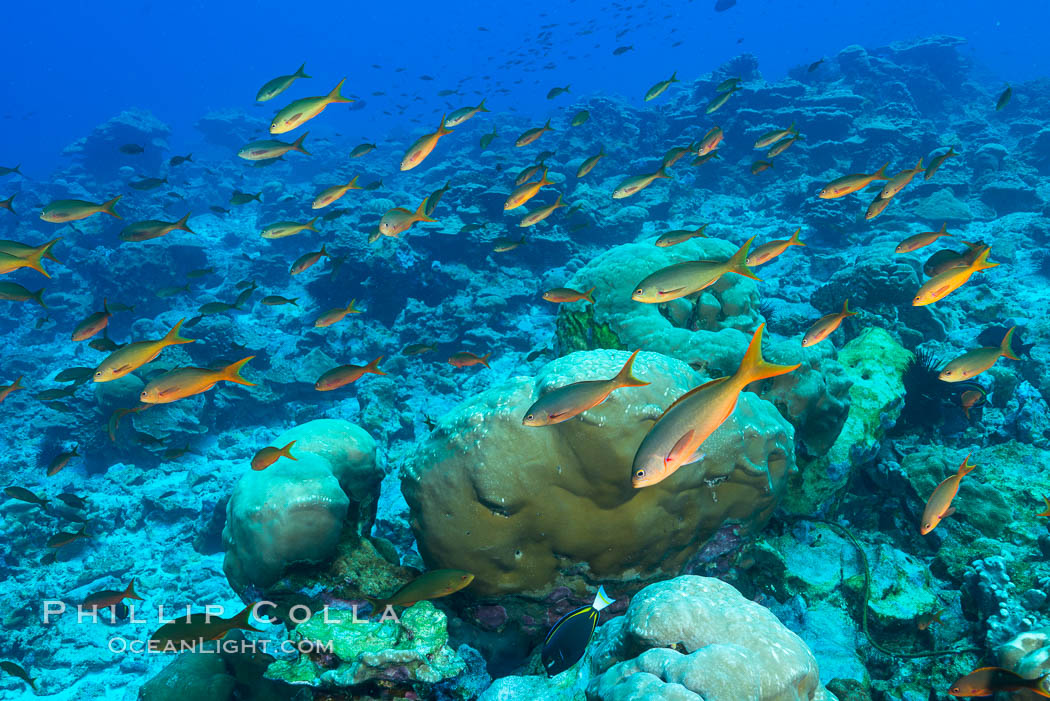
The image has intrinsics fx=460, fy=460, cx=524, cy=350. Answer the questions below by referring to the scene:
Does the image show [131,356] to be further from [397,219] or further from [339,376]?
[397,219]

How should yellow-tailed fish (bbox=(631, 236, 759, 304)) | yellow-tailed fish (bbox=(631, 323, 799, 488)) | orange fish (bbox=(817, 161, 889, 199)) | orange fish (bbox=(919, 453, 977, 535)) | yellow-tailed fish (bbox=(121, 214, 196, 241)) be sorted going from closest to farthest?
1. yellow-tailed fish (bbox=(631, 323, 799, 488))
2. orange fish (bbox=(919, 453, 977, 535))
3. yellow-tailed fish (bbox=(631, 236, 759, 304))
4. orange fish (bbox=(817, 161, 889, 199))
5. yellow-tailed fish (bbox=(121, 214, 196, 241))

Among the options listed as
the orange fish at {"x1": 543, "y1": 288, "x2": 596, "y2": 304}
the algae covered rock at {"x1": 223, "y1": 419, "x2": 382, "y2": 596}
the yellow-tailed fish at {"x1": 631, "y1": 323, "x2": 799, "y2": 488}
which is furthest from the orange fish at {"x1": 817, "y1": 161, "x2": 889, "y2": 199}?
the algae covered rock at {"x1": 223, "y1": 419, "x2": 382, "y2": 596}

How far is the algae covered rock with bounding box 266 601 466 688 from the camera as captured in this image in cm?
281

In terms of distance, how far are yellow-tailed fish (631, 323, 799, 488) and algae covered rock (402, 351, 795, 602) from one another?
1.38 metres

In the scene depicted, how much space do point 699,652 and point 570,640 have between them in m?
1.11

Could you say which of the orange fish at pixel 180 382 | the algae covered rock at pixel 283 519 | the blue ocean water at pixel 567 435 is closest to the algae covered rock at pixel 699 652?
the blue ocean water at pixel 567 435

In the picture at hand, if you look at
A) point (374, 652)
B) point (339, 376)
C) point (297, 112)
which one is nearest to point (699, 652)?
point (374, 652)

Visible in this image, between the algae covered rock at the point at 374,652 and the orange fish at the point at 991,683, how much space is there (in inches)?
106

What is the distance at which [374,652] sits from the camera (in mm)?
2834

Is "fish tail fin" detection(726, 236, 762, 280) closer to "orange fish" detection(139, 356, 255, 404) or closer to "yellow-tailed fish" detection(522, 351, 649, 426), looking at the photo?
"yellow-tailed fish" detection(522, 351, 649, 426)

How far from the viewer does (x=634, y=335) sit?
527 cm

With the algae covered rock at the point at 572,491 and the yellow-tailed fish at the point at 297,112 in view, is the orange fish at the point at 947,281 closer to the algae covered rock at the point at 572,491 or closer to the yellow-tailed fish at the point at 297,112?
the algae covered rock at the point at 572,491

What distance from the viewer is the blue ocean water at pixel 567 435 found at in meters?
3.03

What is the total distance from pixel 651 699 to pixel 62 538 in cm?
722
